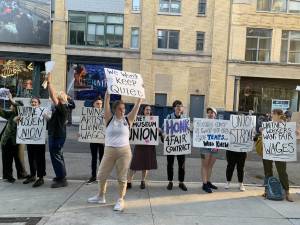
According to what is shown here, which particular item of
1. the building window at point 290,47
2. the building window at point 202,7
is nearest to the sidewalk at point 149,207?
the building window at point 202,7

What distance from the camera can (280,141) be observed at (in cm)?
893

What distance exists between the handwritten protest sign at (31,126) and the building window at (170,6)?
2567 cm

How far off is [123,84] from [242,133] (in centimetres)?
302

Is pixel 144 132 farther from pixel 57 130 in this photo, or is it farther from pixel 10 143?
pixel 10 143

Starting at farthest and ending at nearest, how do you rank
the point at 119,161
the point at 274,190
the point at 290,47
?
the point at 290,47, the point at 274,190, the point at 119,161

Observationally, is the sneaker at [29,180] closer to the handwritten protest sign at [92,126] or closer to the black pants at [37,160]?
the black pants at [37,160]

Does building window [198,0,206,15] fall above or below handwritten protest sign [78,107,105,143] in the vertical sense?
above

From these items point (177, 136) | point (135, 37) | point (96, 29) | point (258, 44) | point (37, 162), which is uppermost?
point (96, 29)

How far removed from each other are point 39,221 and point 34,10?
2834 centimetres

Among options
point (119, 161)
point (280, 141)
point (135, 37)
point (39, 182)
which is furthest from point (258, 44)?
point (119, 161)

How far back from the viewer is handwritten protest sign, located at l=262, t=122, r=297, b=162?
8828 mm

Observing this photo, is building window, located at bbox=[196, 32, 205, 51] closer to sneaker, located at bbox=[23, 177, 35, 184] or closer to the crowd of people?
the crowd of people

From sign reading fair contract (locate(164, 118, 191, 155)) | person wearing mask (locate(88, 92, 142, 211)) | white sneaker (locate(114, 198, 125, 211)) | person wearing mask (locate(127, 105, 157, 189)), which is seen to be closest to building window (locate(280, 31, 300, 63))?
sign reading fair contract (locate(164, 118, 191, 155))

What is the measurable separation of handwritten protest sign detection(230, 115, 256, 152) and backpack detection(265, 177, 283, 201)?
0.93 meters
